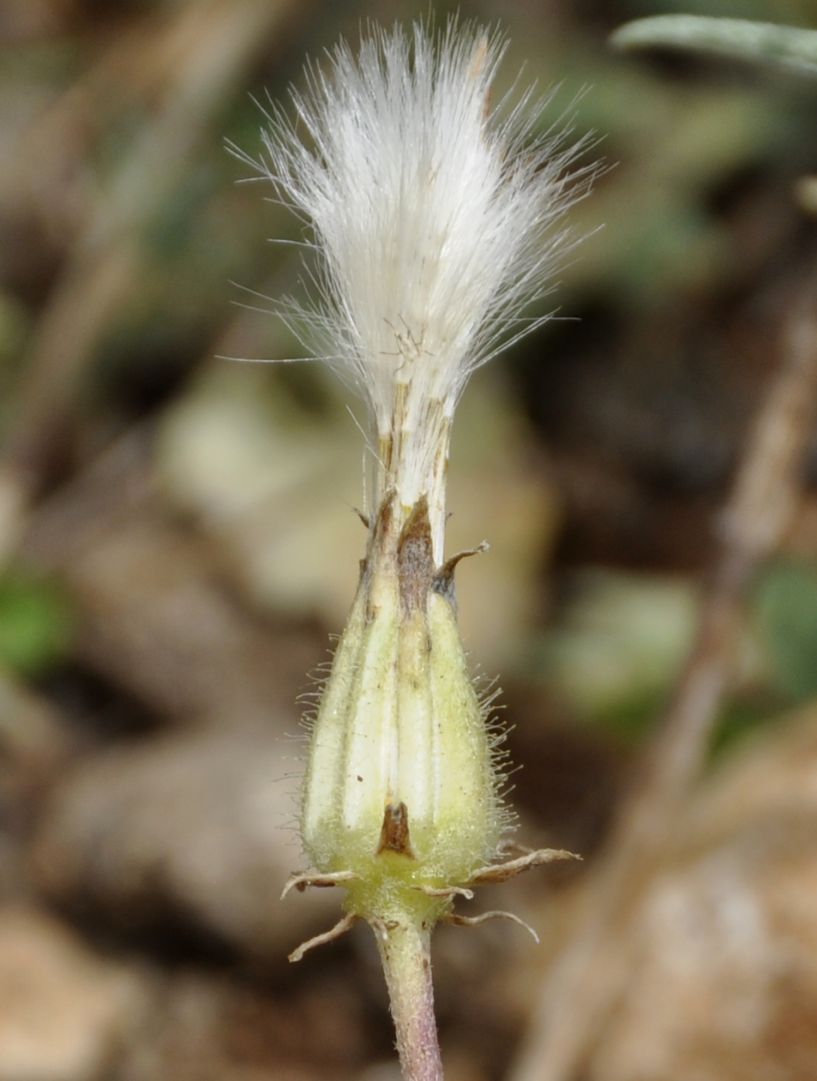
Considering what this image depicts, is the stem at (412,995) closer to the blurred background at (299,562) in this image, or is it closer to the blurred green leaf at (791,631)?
the blurred background at (299,562)

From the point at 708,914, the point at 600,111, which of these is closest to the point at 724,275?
the point at 600,111

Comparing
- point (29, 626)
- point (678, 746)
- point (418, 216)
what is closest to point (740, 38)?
point (418, 216)

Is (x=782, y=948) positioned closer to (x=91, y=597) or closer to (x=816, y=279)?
(x=816, y=279)

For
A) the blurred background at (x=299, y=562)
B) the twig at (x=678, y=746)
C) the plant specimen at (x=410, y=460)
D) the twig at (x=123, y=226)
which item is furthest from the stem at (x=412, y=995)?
the twig at (x=123, y=226)

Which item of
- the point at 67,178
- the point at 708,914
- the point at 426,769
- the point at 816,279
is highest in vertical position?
the point at 67,178

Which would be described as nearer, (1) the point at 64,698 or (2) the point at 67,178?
(1) the point at 64,698

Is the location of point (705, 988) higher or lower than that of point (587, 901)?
lower
